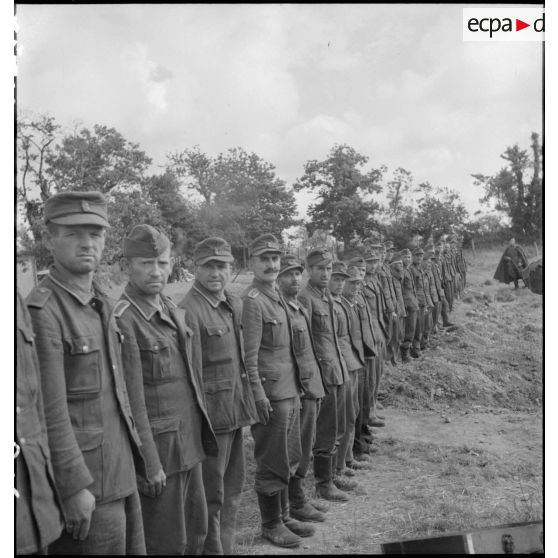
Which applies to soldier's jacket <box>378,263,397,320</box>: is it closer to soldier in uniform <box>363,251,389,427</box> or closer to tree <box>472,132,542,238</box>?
soldier in uniform <box>363,251,389,427</box>

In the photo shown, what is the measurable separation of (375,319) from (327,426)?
3441 mm

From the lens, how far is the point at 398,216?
25.9 feet

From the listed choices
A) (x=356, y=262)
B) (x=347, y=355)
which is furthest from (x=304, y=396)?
(x=356, y=262)

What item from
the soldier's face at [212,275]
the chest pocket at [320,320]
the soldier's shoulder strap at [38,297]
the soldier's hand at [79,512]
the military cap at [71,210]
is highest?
the military cap at [71,210]

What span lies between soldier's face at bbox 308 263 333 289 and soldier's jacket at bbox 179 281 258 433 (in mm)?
1857

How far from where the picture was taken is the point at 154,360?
318 centimetres

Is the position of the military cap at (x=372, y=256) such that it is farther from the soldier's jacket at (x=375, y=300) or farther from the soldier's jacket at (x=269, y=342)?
the soldier's jacket at (x=269, y=342)

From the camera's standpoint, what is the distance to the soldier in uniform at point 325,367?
544 centimetres

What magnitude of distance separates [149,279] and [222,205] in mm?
1647

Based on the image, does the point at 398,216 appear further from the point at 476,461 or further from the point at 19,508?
the point at 19,508

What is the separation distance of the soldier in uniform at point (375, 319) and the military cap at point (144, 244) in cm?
469

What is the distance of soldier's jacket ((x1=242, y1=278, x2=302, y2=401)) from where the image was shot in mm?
4492

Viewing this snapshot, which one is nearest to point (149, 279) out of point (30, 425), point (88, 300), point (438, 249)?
point (88, 300)

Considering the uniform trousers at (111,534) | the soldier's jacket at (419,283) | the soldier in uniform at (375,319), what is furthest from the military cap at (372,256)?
the uniform trousers at (111,534)
